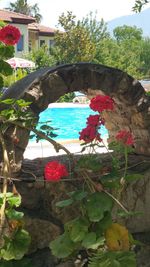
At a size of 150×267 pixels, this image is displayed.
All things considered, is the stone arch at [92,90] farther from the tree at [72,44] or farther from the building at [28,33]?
the building at [28,33]

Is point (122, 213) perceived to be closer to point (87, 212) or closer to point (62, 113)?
point (87, 212)

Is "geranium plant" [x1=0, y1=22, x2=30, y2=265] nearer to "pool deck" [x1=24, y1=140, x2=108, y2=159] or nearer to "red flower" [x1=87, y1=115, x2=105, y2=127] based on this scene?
"red flower" [x1=87, y1=115, x2=105, y2=127]

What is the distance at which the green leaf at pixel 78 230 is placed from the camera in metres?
2.58

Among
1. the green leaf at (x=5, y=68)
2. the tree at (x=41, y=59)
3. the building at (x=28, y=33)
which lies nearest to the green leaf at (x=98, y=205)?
the green leaf at (x=5, y=68)

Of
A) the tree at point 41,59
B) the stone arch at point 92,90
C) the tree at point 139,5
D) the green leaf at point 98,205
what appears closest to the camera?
the green leaf at point 98,205

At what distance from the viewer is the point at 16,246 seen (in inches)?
99.7

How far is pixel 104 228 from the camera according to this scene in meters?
2.65

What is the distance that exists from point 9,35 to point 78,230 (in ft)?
4.18

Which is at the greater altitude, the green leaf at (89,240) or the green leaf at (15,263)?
the green leaf at (89,240)

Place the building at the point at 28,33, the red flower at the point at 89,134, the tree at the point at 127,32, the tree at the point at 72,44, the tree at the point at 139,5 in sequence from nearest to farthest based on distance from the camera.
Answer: the red flower at the point at 89,134, the tree at the point at 139,5, the tree at the point at 72,44, the building at the point at 28,33, the tree at the point at 127,32

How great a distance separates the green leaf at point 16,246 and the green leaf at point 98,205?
1.27 ft

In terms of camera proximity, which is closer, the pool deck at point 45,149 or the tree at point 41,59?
the pool deck at point 45,149

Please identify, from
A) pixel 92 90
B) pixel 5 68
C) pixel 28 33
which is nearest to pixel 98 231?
pixel 5 68

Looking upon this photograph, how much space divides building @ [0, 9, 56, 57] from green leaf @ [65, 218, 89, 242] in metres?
38.6
